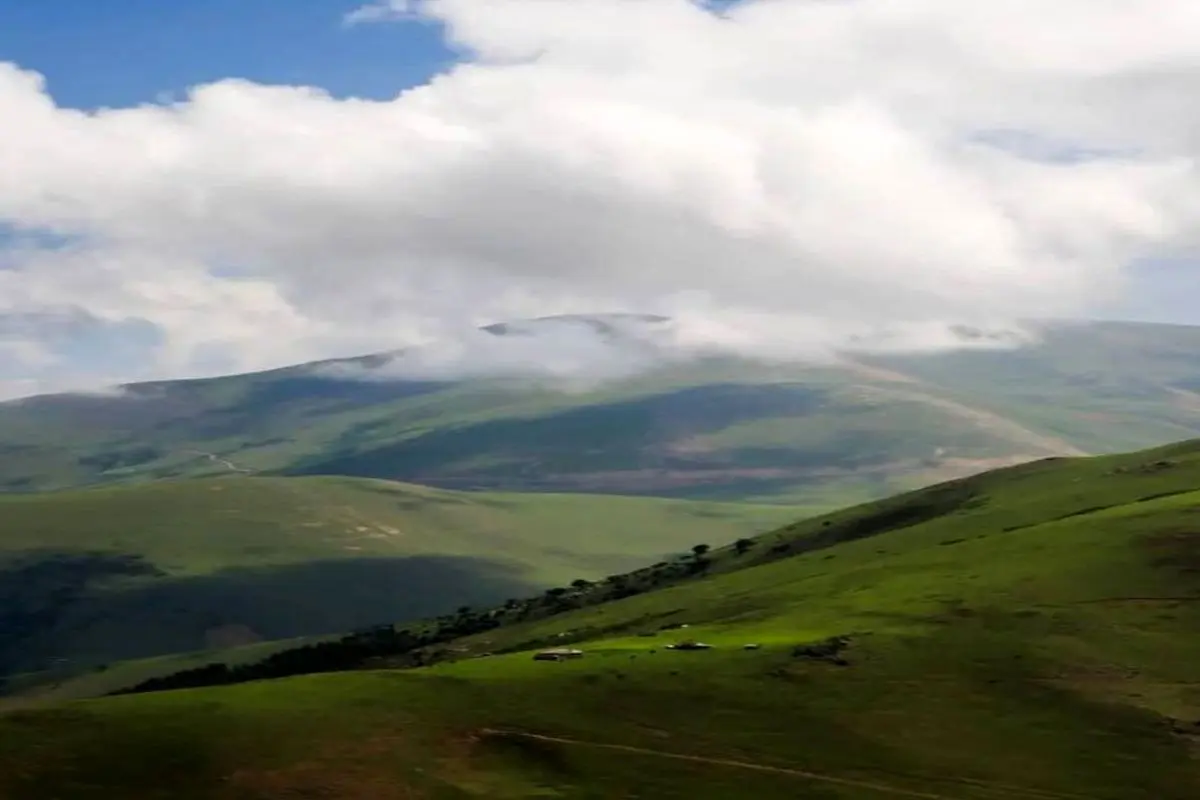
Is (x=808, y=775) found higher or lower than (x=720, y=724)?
lower

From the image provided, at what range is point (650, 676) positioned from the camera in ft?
411

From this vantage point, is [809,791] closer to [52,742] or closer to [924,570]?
[52,742]

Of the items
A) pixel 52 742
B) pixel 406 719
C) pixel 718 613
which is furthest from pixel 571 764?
pixel 718 613

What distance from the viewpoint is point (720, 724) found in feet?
Result: 383

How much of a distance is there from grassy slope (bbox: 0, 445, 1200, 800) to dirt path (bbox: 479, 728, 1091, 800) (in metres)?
0.19

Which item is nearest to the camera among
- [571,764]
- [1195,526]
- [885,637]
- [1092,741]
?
[571,764]

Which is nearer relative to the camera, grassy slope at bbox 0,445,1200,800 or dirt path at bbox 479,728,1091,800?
grassy slope at bbox 0,445,1200,800

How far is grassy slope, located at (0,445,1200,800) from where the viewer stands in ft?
343

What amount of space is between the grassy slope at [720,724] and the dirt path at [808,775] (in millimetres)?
193

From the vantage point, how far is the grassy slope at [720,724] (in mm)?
104438

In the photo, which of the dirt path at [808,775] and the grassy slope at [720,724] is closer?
the grassy slope at [720,724]

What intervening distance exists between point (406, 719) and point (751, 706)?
26223mm

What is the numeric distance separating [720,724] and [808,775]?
368 inches

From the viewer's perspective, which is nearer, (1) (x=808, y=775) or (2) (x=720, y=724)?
(1) (x=808, y=775)
